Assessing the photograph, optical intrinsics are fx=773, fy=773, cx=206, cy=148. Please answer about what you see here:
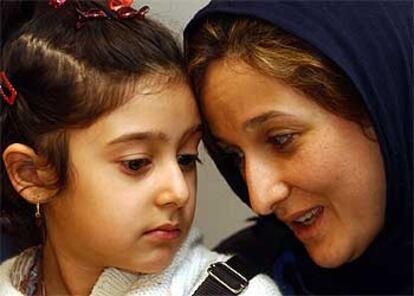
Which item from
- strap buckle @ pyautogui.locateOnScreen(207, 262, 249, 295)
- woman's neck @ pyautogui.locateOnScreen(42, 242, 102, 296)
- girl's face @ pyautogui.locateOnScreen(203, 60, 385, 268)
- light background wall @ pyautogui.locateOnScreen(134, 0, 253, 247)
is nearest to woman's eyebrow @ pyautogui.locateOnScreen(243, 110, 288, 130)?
girl's face @ pyautogui.locateOnScreen(203, 60, 385, 268)

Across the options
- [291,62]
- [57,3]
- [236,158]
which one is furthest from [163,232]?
[57,3]

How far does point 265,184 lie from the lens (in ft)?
3.57

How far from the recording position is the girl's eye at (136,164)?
3.47 feet

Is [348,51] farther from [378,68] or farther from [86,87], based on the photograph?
[86,87]

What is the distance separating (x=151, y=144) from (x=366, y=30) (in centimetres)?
33

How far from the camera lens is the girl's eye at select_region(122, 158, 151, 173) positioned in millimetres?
1059

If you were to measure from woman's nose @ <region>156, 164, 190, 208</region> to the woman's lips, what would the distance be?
0.04m

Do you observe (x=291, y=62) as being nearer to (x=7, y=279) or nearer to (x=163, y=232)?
(x=163, y=232)

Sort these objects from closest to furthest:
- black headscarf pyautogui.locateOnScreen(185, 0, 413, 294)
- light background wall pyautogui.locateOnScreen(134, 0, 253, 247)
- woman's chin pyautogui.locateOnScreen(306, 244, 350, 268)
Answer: black headscarf pyautogui.locateOnScreen(185, 0, 413, 294), woman's chin pyautogui.locateOnScreen(306, 244, 350, 268), light background wall pyautogui.locateOnScreen(134, 0, 253, 247)

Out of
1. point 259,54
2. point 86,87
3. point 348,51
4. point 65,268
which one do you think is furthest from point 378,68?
point 65,268

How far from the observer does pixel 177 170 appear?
3.52ft

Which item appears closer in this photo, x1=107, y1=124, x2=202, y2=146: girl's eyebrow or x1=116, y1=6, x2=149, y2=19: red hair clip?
x1=107, y1=124, x2=202, y2=146: girl's eyebrow

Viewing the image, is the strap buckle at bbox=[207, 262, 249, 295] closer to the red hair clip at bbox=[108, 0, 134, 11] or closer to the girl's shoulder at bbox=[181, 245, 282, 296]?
the girl's shoulder at bbox=[181, 245, 282, 296]

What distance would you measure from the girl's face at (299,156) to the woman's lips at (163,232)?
0.12m
